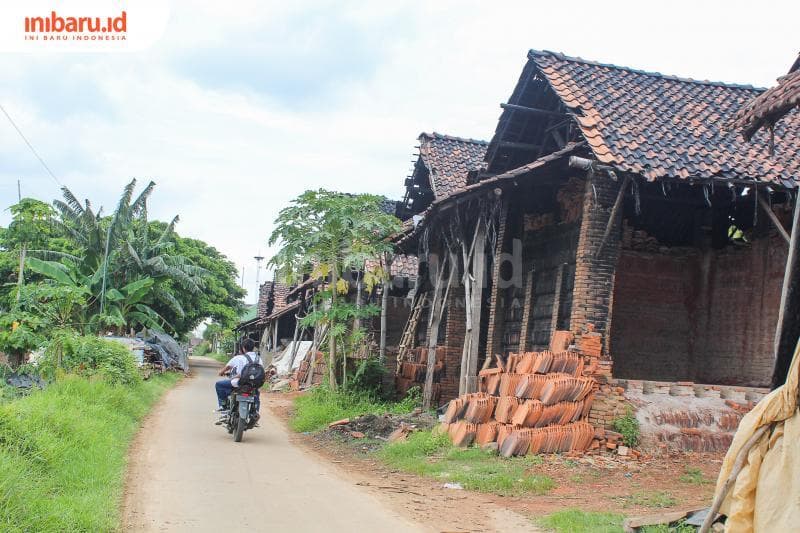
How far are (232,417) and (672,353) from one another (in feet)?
25.5

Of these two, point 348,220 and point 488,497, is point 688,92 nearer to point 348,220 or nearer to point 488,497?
point 348,220

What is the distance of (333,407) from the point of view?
556 inches

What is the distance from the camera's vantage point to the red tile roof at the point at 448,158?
1711cm

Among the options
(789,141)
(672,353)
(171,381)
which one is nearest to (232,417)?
(672,353)

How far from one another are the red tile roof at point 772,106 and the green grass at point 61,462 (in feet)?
21.8

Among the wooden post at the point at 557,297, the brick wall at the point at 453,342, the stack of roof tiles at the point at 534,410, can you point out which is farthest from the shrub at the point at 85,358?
the wooden post at the point at 557,297

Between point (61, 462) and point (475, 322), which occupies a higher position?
point (475, 322)

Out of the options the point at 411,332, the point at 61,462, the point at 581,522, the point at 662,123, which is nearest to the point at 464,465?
the point at 581,522

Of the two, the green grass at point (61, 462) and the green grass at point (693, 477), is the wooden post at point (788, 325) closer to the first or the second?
the green grass at point (693, 477)

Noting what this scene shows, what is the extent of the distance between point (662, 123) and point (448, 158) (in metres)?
7.28

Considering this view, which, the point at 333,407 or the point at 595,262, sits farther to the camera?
the point at 333,407

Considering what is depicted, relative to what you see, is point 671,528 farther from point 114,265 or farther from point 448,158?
point 114,265

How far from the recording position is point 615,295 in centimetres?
1291

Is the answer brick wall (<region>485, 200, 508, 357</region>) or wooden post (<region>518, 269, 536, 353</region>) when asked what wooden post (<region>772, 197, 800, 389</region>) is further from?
wooden post (<region>518, 269, 536, 353</region>)
